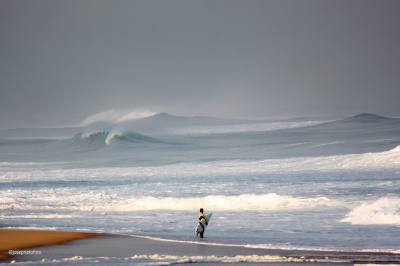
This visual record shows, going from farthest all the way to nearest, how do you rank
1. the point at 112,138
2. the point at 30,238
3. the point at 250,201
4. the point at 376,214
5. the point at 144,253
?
the point at 112,138
the point at 250,201
the point at 376,214
the point at 30,238
the point at 144,253

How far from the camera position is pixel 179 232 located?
18969 millimetres

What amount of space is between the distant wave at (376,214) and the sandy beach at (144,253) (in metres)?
5.20

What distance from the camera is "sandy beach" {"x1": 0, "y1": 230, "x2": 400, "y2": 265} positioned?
561 inches

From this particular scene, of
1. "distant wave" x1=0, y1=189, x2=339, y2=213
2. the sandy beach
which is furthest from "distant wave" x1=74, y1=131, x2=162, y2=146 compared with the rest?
the sandy beach

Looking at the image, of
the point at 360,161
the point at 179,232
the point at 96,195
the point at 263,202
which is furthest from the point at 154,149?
the point at 179,232

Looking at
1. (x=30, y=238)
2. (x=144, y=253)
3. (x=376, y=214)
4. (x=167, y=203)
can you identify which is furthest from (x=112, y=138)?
(x=144, y=253)

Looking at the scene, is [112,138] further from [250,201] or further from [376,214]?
[376,214]

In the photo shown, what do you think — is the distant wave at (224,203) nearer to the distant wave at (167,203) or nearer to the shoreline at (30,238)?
the distant wave at (167,203)

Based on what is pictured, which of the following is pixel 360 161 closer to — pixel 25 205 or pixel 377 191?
pixel 377 191

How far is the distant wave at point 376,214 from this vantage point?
66.6 ft

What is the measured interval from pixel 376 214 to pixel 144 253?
25.1 feet

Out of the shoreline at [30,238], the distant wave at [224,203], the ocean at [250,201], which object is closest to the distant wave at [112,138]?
the ocean at [250,201]

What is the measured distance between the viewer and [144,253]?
15.5 meters

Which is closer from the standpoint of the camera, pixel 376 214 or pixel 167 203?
pixel 376 214
